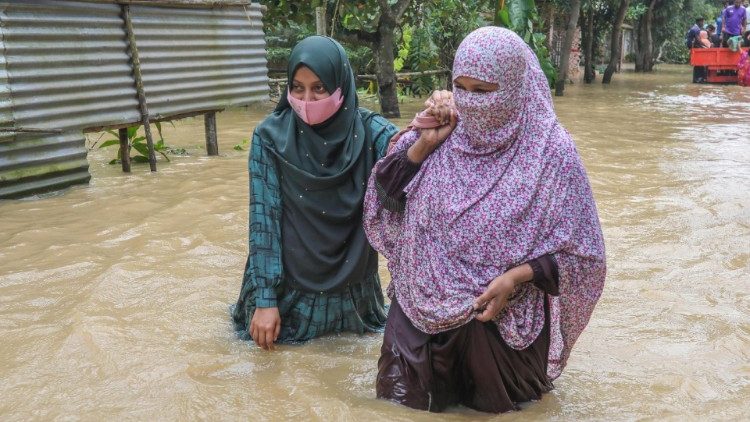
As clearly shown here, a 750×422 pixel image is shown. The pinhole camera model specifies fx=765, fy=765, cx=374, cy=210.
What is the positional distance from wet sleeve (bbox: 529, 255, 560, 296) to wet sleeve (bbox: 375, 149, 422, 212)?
20.0 inches

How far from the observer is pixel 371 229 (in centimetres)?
272

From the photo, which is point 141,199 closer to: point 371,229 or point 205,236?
point 205,236

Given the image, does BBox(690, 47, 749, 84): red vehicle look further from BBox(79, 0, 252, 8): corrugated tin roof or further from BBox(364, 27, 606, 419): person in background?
BBox(364, 27, 606, 419): person in background

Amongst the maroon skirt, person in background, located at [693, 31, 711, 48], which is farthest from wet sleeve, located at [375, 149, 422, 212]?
person in background, located at [693, 31, 711, 48]

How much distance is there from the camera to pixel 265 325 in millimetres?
3004

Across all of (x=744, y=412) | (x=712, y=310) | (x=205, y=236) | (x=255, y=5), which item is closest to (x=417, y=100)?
(x=255, y=5)

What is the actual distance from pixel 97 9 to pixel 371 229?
13.8ft

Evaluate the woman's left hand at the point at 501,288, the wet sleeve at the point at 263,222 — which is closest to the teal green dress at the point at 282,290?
the wet sleeve at the point at 263,222

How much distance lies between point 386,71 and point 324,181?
26.2ft

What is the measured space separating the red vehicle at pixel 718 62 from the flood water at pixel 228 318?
12353mm

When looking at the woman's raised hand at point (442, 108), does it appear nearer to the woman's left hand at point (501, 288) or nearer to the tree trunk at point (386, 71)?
the woman's left hand at point (501, 288)

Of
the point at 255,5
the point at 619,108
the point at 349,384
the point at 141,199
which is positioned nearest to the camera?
the point at 349,384

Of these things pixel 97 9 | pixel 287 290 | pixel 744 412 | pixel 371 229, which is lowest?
pixel 744 412

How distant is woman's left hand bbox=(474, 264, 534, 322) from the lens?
7.47 ft
